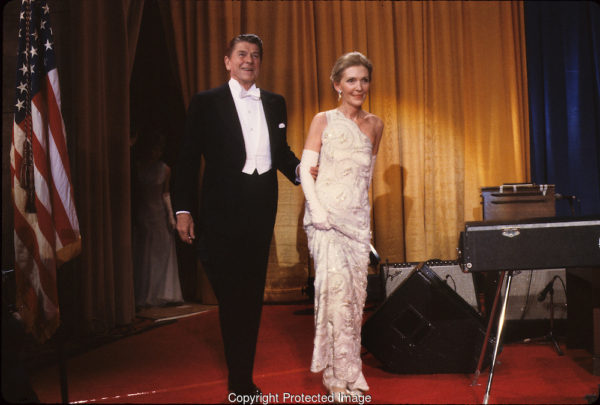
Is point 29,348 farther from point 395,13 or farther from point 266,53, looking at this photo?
point 395,13

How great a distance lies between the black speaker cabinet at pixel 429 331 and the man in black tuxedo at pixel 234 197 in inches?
37.1

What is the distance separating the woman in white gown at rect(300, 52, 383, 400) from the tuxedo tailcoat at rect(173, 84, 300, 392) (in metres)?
0.29

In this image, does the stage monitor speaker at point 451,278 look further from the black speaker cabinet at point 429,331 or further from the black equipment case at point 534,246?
the black equipment case at point 534,246

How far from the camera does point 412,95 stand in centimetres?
624

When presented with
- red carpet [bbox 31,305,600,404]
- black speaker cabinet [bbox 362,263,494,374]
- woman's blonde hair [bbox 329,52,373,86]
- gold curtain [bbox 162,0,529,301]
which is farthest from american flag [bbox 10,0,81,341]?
gold curtain [bbox 162,0,529,301]

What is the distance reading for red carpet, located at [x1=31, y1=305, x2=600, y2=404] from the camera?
2973 millimetres

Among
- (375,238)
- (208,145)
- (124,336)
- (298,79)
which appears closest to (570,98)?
(375,238)

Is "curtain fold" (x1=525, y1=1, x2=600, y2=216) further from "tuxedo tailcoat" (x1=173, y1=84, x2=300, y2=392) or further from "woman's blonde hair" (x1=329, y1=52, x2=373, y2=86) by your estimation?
"tuxedo tailcoat" (x1=173, y1=84, x2=300, y2=392)

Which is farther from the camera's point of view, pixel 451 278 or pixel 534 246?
pixel 451 278

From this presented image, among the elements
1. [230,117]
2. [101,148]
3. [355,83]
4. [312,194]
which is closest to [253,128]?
[230,117]

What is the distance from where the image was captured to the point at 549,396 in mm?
2891

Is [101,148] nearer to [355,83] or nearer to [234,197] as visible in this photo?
[234,197]

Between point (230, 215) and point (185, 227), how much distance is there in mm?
235

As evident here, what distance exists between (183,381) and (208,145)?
1.48 metres
